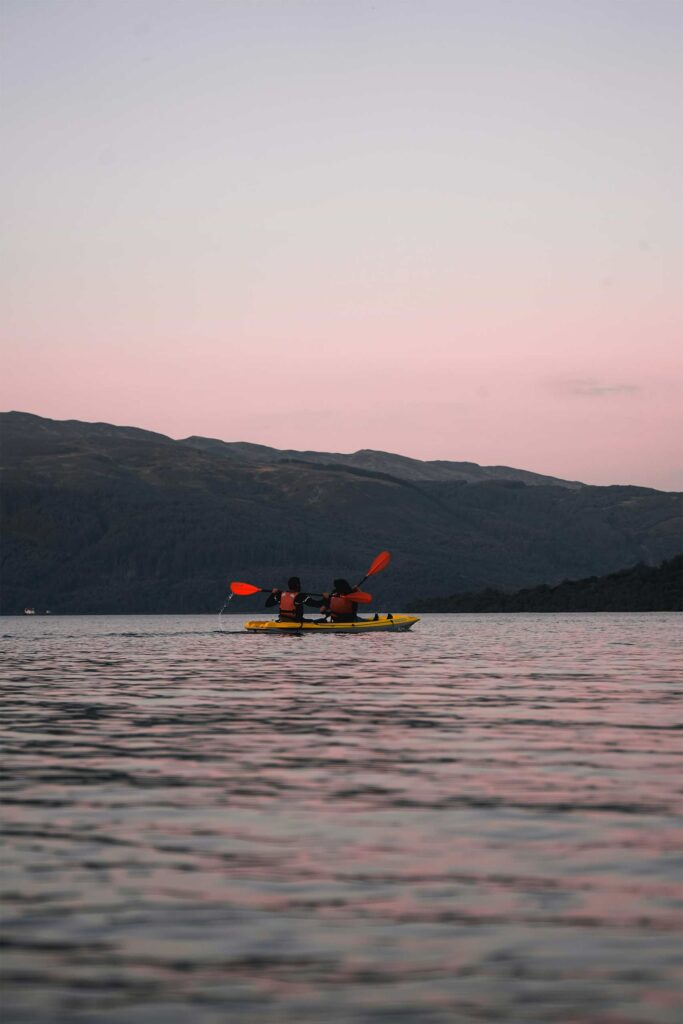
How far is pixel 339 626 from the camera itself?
246 ft

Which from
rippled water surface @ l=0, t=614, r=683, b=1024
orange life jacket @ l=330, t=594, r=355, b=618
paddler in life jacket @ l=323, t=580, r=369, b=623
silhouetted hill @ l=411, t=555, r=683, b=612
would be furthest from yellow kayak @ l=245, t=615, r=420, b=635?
silhouetted hill @ l=411, t=555, r=683, b=612

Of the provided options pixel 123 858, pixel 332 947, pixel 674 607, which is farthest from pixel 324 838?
pixel 674 607

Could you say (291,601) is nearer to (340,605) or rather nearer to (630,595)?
(340,605)

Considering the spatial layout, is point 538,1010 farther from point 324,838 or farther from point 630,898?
point 324,838

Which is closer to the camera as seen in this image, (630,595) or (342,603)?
(342,603)

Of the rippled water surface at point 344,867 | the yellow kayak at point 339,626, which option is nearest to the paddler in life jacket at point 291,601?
the yellow kayak at point 339,626

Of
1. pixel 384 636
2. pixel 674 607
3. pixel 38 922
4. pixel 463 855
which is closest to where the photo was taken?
pixel 38 922

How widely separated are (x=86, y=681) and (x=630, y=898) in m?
32.7

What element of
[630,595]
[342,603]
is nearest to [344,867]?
[342,603]

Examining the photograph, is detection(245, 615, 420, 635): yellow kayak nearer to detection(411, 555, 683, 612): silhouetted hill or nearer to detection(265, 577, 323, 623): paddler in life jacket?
detection(265, 577, 323, 623): paddler in life jacket

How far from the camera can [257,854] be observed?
1345cm

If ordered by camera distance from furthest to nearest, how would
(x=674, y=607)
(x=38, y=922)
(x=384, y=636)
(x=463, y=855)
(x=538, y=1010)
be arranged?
(x=674, y=607) < (x=384, y=636) < (x=463, y=855) < (x=38, y=922) < (x=538, y=1010)

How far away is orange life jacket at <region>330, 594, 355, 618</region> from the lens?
75094 millimetres

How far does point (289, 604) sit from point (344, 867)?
62.6 meters
